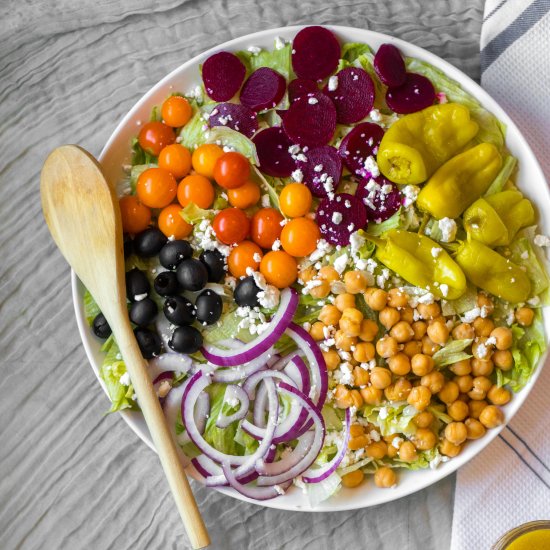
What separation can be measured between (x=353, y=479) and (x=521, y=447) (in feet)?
1.89

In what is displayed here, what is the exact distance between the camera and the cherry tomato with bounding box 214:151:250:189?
2201 mm

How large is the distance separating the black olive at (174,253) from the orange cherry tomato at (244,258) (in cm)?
13

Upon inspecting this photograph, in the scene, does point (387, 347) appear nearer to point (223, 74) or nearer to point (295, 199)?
point (295, 199)

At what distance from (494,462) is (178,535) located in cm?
108

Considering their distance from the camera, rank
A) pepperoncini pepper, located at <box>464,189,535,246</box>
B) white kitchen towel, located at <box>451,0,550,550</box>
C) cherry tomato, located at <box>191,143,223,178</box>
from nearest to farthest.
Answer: pepperoncini pepper, located at <box>464,189,535,246</box> < cherry tomato, located at <box>191,143,223,178</box> < white kitchen towel, located at <box>451,0,550,550</box>

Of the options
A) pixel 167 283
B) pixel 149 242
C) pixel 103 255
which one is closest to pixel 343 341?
pixel 167 283

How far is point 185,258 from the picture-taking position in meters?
2.24

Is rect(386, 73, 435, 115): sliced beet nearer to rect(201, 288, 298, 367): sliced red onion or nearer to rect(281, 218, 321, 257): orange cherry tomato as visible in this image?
Answer: rect(281, 218, 321, 257): orange cherry tomato

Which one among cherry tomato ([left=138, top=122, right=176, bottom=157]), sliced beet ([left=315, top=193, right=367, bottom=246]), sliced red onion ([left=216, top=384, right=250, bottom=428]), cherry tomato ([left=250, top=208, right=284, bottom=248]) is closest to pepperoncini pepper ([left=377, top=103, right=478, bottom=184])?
sliced beet ([left=315, top=193, right=367, bottom=246])

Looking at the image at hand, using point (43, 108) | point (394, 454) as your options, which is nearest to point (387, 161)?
point (394, 454)

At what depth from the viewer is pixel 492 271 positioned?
219 centimetres

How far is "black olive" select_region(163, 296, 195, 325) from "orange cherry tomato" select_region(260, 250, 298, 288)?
0.25 meters

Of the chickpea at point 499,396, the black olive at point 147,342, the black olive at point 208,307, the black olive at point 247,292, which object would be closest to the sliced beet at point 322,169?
the black olive at point 247,292

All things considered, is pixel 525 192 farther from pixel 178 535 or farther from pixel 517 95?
pixel 178 535
